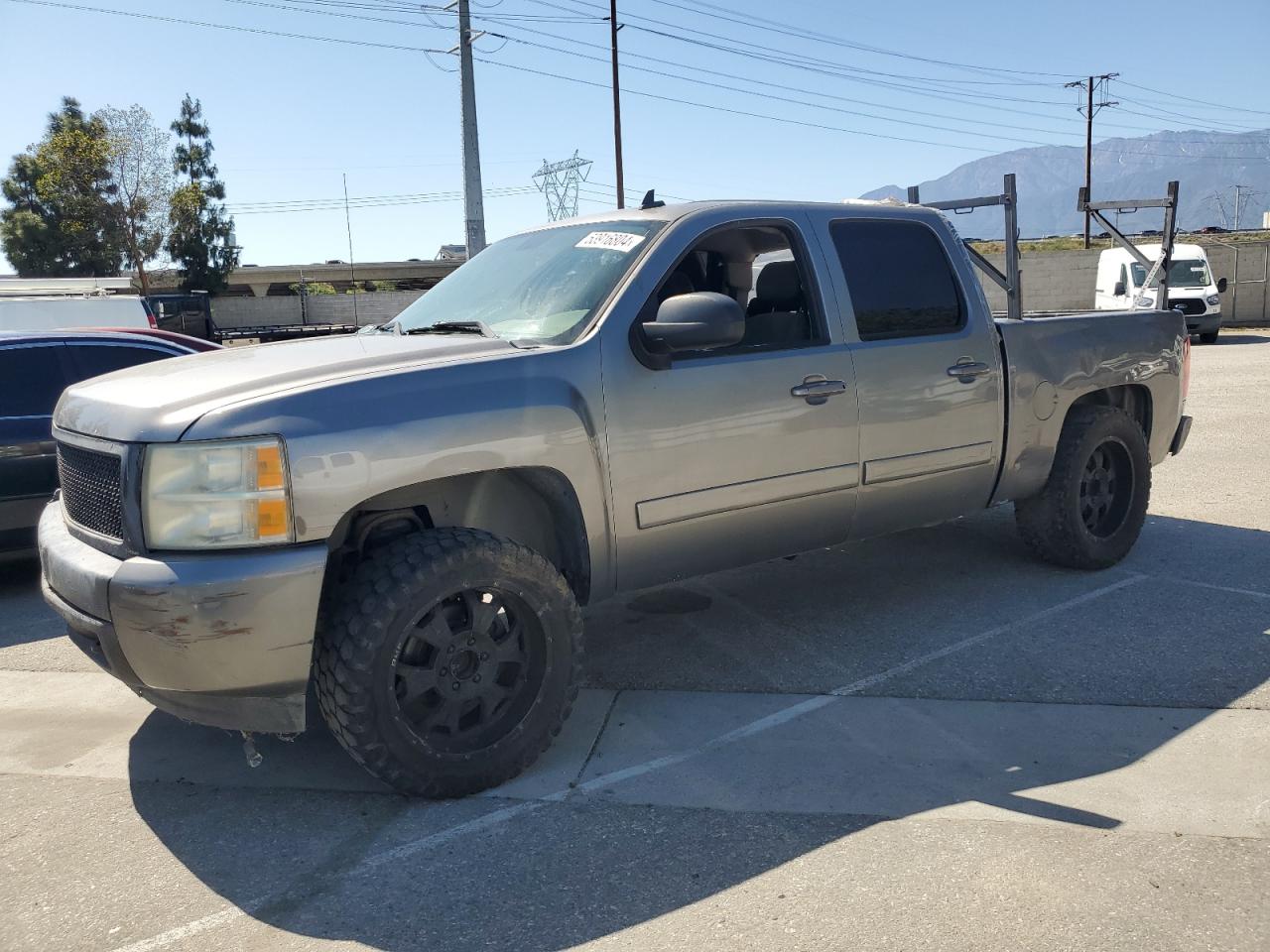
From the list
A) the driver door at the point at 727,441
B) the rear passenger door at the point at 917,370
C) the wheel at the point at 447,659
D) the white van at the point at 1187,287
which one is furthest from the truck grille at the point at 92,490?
the white van at the point at 1187,287

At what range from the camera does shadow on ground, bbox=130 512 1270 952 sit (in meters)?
2.93

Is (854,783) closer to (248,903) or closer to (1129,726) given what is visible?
(1129,726)

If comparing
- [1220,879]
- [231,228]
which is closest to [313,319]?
[231,228]

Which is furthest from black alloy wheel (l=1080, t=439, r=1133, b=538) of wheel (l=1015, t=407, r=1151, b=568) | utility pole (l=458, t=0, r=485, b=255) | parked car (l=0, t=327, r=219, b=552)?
utility pole (l=458, t=0, r=485, b=255)

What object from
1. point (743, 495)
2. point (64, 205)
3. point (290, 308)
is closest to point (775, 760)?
point (743, 495)

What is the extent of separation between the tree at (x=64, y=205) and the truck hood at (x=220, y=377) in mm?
54023

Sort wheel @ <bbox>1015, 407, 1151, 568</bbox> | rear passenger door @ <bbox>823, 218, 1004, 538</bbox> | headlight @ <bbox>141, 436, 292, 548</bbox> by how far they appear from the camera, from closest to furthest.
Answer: headlight @ <bbox>141, 436, 292, 548</bbox>, rear passenger door @ <bbox>823, 218, 1004, 538</bbox>, wheel @ <bbox>1015, 407, 1151, 568</bbox>

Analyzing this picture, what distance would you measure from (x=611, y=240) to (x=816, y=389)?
3.45 ft

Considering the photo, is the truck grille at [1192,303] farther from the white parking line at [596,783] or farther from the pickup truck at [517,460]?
the white parking line at [596,783]

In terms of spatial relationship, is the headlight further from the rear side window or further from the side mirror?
the rear side window

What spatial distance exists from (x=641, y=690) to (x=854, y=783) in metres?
1.19

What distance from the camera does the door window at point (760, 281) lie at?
175 inches

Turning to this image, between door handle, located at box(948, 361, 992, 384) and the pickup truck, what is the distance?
0.05 ft

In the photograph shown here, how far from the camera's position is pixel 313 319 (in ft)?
204
